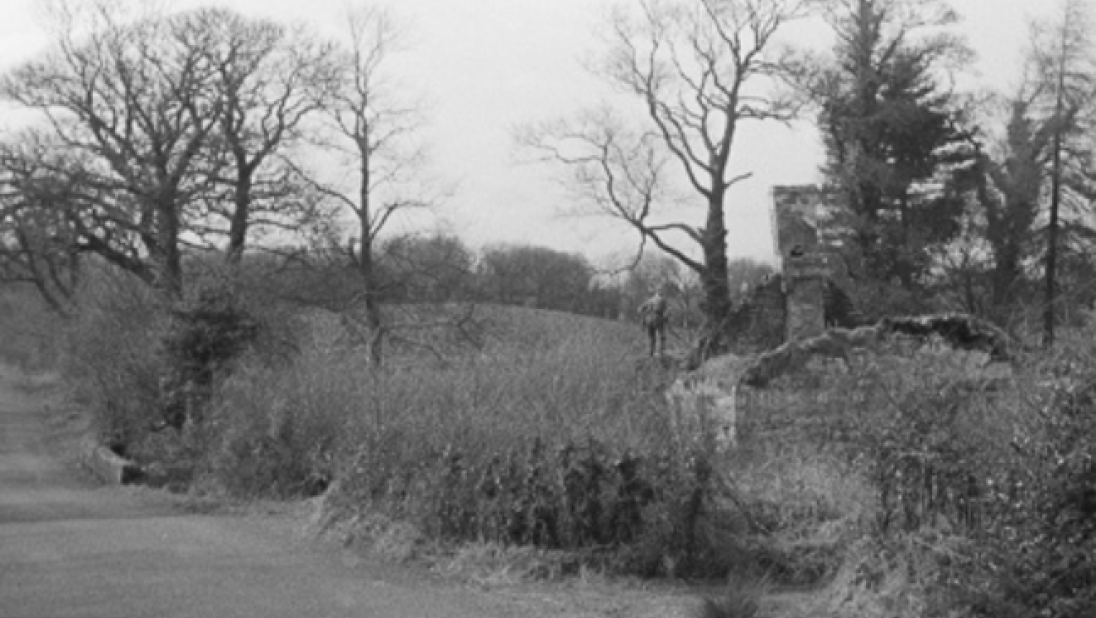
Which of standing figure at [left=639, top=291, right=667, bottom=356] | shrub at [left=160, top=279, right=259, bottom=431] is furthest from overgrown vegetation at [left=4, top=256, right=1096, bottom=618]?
standing figure at [left=639, top=291, right=667, bottom=356]

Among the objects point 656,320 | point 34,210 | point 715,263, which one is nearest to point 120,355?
point 656,320

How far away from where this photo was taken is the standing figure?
74.5 ft

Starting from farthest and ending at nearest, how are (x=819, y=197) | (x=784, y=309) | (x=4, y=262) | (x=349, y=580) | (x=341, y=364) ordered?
(x=819, y=197), (x=4, y=262), (x=784, y=309), (x=341, y=364), (x=349, y=580)

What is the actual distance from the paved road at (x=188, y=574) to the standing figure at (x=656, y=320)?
31.7 feet

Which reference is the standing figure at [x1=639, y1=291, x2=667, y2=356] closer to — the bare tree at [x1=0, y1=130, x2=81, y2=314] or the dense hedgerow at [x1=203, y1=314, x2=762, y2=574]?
the dense hedgerow at [x1=203, y1=314, x2=762, y2=574]

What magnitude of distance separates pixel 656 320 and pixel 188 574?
13.8 m

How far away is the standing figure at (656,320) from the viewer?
74.5 feet

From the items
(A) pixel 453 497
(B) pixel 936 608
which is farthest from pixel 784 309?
(B) pixel 936 608

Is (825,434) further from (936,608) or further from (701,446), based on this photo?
(936,608)

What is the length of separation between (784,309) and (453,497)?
1373cm

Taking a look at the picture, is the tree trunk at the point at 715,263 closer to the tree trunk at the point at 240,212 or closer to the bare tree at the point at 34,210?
the tree trunk at the point at 240,212

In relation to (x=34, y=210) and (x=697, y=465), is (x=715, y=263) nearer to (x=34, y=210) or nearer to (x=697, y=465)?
(x=34, y=210)

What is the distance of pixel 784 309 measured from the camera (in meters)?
24.3

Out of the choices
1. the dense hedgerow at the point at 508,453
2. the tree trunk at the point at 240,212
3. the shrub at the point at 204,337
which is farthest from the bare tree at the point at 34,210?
the dense hedgerow at the point at 508,453
